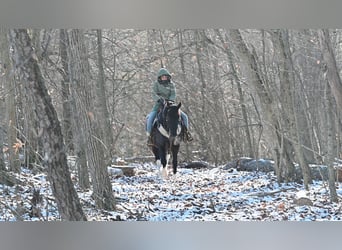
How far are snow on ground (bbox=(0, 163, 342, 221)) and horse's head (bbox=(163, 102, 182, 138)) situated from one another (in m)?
0.36

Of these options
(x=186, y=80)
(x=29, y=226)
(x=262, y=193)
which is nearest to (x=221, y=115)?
(x=186, y=80)

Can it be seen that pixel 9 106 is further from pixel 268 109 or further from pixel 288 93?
pixel 288 93

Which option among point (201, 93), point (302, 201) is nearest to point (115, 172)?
point (201, 93)

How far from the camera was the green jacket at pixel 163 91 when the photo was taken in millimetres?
4824

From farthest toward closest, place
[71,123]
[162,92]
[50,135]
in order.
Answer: [162,92], [71,123], [50,135]

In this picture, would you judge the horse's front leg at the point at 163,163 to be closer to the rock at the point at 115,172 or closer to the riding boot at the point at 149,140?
the riding boot at the point at 149,140

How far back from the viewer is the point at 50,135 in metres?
4.57

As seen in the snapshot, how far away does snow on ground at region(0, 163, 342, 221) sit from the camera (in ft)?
15.4

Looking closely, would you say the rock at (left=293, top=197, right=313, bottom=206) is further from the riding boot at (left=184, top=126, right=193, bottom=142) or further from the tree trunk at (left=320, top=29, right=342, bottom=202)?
the riding boot at (left=184, top=126, right=193, bottom=142)

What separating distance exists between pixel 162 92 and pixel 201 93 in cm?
36

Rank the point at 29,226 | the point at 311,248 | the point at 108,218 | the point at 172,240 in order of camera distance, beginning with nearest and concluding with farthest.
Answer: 1. the point at 311,248
2. the point at 172,240
3. the point at 29,226
4. the point at 108,218
